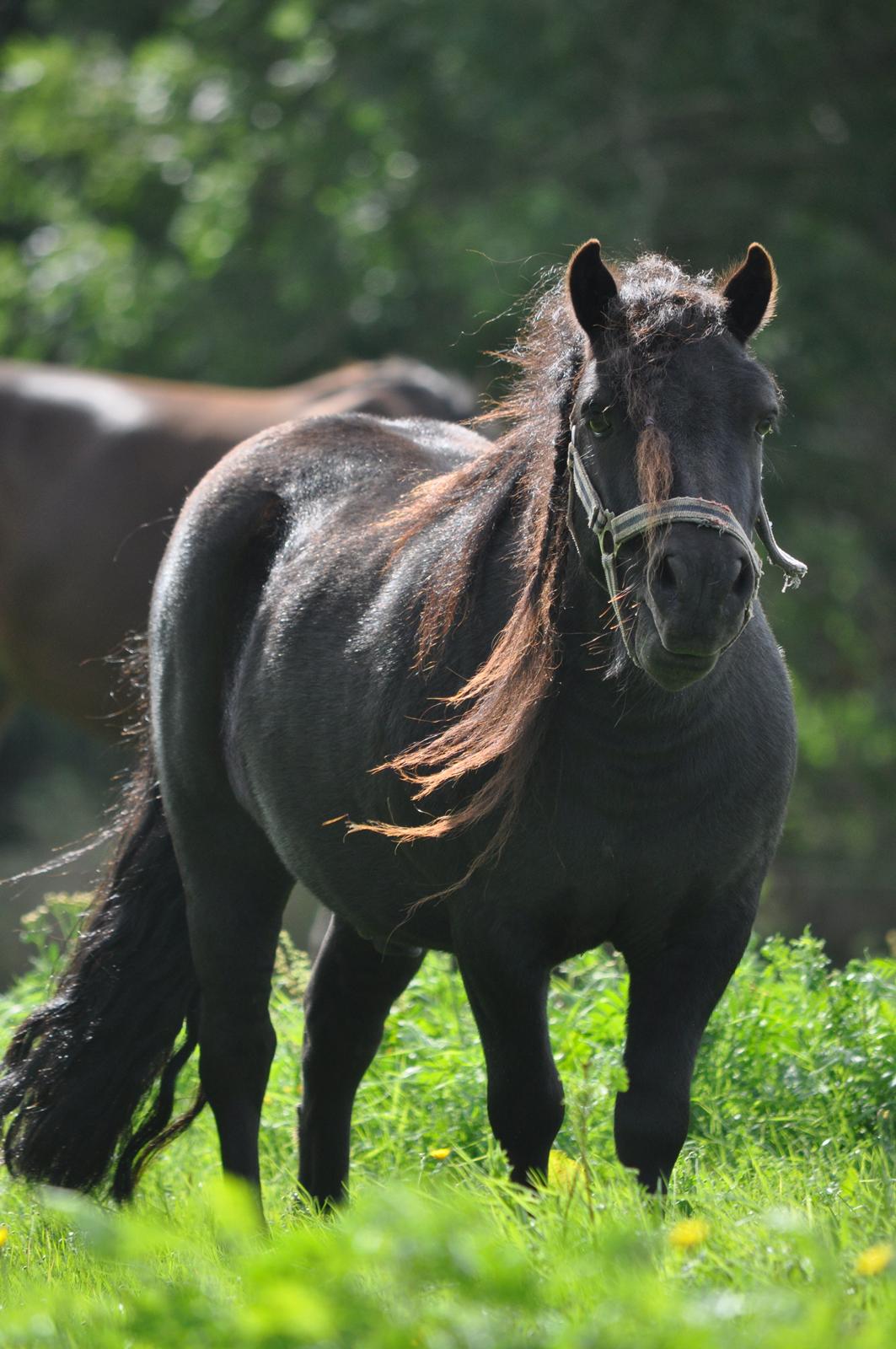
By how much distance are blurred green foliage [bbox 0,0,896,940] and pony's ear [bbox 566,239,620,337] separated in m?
6.32

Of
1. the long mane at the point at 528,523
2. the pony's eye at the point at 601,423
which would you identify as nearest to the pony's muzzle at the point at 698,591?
the long mane at the point at 528,523

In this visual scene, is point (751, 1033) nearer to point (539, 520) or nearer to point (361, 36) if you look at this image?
point (539, 520)

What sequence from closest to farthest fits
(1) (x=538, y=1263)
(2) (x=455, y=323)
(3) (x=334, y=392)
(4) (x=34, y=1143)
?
(1) (x=538, y=1263) < (4) (x=34, y=1143) < (3) (x=334, y=392) < (2) (x=455, y=323)

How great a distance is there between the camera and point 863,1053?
4109 millimetres

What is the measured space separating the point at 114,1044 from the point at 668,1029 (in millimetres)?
1687

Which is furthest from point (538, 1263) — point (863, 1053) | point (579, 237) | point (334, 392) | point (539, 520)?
point (579, 237)

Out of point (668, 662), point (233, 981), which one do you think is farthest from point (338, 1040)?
point (668, 662)

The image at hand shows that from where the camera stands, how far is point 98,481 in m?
7.45

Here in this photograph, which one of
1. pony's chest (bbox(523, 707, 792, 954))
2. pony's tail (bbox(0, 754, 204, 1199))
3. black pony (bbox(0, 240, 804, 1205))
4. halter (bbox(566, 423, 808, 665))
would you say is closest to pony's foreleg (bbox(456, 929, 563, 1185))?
black pony (bbox(0, 240, 804, 1205))

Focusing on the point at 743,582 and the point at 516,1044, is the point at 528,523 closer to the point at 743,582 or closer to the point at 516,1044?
the point at 743,582

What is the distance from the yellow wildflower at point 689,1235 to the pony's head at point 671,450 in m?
0.87

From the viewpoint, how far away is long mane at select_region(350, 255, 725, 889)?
290cm

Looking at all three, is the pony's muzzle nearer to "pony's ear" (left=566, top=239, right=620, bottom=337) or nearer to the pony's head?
the pony's head

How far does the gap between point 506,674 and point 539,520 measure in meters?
0.33
